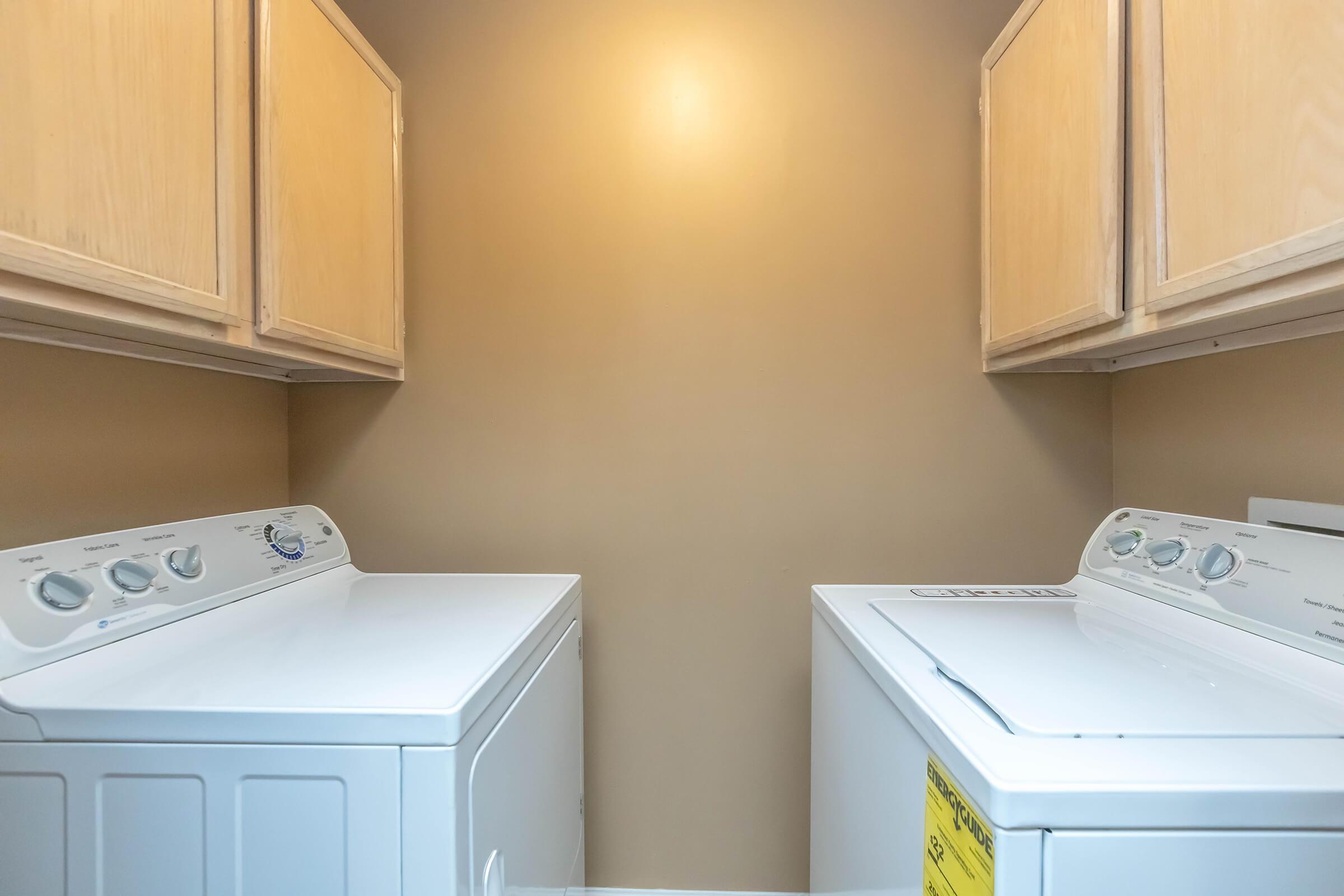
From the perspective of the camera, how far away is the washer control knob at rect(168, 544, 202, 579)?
0.99 metres

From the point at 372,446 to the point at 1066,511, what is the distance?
1.75 m

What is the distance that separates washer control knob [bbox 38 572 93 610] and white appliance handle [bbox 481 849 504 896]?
670 millimetres

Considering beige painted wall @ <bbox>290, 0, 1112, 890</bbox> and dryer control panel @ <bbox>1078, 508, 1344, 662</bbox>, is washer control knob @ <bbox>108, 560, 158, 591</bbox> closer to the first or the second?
beige painted wall @ <bbox>290, 0, 1112, 890</bbox>

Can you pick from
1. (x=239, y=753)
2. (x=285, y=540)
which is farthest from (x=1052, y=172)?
(x=285, y=540)

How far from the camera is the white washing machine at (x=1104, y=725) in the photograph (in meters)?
0.51

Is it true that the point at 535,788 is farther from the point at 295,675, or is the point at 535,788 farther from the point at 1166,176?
the point at 1166,176

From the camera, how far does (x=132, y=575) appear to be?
0.91 metres

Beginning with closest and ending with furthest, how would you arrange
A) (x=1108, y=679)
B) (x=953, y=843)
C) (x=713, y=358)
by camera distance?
(x=953, y=843) → (x=1108, y=679) → (x=713, y=358)

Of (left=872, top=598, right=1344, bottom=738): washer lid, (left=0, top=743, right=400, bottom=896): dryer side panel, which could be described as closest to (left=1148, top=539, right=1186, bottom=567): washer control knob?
(left=872, top=598, right=1344, bottom=738): washer lid

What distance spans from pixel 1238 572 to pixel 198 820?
141 centimetres

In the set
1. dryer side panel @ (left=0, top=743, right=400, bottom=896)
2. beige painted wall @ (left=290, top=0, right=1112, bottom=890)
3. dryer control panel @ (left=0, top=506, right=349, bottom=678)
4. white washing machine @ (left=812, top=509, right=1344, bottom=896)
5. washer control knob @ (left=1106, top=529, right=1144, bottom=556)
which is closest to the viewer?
white washing machine @ (left=812, top=509, right=1344, bottom=896)

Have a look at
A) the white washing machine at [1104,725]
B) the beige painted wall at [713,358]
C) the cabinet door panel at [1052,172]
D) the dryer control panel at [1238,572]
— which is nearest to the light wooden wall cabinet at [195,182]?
the beige painted wall at [713,358]

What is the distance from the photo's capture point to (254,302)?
1.00 meters

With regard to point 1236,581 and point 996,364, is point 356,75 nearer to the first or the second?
point 996,364
